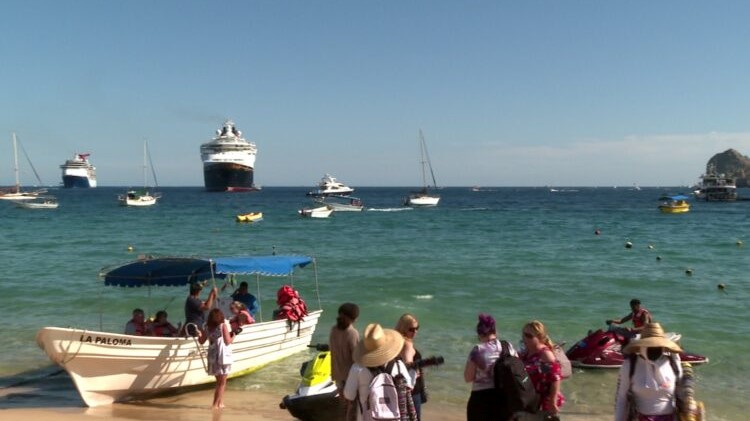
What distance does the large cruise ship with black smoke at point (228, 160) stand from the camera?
132262 millimetres

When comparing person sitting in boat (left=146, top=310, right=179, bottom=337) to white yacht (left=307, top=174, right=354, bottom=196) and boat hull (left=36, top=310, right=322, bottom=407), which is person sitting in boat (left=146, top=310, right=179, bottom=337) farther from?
white yacht (left=307, top=174, right=354, bottom=196)

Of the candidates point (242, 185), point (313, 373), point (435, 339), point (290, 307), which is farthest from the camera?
point (242, 185)

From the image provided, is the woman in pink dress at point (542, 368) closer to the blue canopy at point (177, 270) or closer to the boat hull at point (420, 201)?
the blue canopy at point (177, 270)

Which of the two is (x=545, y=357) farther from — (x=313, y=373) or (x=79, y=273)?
(x=79, y=273)

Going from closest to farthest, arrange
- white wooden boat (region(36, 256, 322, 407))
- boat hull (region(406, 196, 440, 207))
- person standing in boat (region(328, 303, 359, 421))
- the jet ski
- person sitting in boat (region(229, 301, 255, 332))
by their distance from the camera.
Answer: person standing in boat (region(328, 303, 359, 421))
the jet ski
white wooden boat (region(36, 256, 322, 407))
person sitting in boat (region(229, 301, 255, 332))
boat hull (region(406, 196, 440, 207))

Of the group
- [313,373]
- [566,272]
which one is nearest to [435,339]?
[313,373]

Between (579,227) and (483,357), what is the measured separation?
4672 cm

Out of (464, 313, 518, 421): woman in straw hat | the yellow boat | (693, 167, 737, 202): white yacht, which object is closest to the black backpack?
(464, 313, 518, 421): woman in straw hat

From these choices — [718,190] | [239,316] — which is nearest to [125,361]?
[239,316]

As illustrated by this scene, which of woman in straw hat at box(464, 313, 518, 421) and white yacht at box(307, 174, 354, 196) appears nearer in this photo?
woman in straw hat at box(464, 313, 518, 421)

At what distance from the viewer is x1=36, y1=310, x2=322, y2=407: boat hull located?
877cm

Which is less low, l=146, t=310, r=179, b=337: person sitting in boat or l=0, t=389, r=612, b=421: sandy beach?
l=146, t=310, r=179, b=337: person sitting in boat

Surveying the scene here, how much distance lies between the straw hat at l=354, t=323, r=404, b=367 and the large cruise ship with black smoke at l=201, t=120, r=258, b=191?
429ft

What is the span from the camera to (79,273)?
24.7m
